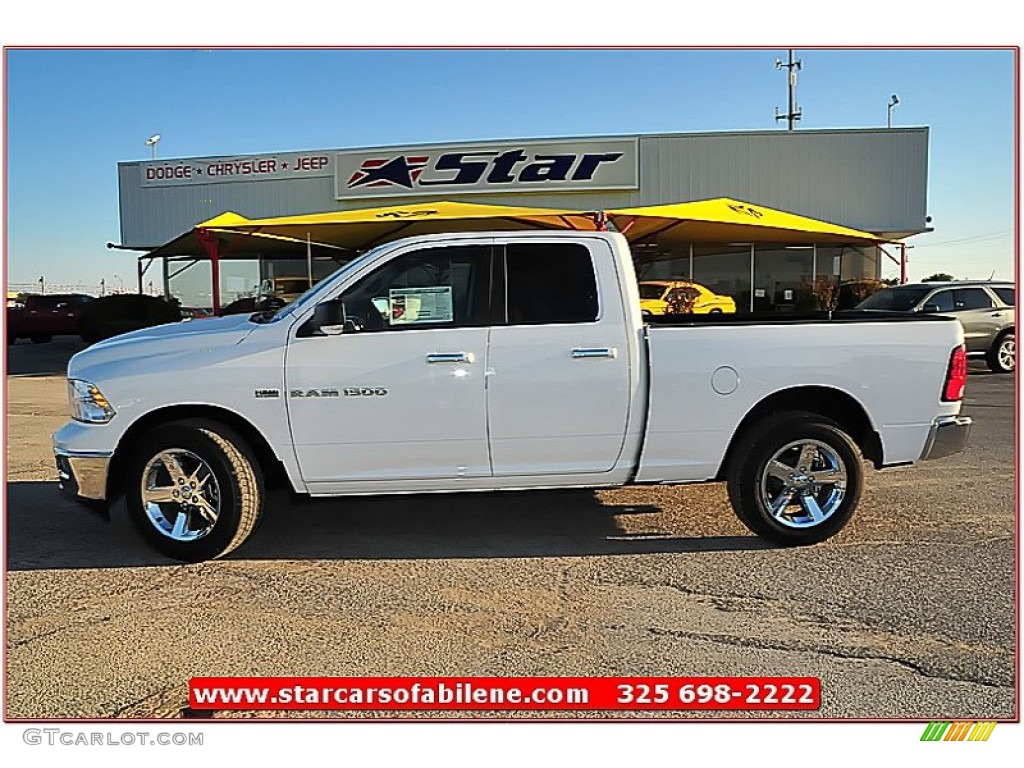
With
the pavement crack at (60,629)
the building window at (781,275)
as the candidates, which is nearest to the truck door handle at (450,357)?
the pavement crack at (60,629)

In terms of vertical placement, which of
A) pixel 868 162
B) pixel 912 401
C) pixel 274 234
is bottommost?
pixel 912 401

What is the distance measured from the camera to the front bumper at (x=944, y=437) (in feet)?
17.5

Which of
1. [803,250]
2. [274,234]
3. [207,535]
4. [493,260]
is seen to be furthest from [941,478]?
[803,250]

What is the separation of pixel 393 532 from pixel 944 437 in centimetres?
343

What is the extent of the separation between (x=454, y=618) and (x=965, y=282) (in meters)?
13.8

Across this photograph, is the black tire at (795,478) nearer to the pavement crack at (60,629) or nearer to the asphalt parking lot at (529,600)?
the asphalt parking lot at (529,600)

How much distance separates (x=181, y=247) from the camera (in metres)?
20.9

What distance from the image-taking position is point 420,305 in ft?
16.8

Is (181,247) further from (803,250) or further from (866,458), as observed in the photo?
(866,458)

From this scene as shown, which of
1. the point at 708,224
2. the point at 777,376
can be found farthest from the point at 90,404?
the point at 708,224

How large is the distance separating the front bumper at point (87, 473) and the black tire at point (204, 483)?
0.13m

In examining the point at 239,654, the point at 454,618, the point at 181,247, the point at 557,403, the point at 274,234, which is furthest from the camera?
the point at 181,247

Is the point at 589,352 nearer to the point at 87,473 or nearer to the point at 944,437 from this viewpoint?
the point at 944,437

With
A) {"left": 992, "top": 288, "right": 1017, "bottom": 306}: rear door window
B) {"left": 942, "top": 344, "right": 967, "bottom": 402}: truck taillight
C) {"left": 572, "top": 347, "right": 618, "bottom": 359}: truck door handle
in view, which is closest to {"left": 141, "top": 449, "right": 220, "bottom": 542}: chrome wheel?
{"left": 572, "top": 347, "right": 618, "bottom": 359}: truck door handle
